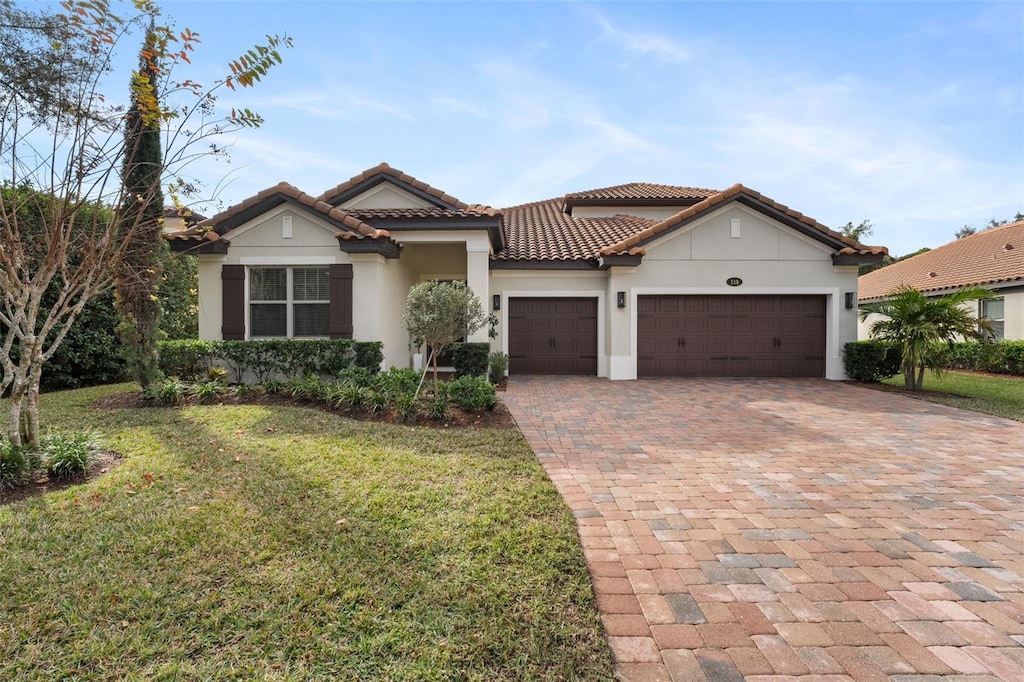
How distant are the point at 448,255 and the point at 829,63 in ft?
32.2

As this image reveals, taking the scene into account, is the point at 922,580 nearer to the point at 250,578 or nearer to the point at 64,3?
the point at 250,578

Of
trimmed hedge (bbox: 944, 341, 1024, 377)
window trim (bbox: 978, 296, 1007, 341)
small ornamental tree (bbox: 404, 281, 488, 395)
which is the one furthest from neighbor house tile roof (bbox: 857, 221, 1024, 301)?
→ small ornamental tree (bbox: 404, 281, 488, 395)

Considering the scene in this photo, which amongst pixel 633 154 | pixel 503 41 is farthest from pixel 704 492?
pixel 633 154

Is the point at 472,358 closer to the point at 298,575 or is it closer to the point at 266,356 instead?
the point at 266,356

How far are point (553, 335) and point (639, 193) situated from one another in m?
9.57

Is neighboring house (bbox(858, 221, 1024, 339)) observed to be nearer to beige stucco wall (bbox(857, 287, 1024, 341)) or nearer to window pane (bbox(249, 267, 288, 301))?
beige stucco wall (bbox(857, 287, 1024, 341))

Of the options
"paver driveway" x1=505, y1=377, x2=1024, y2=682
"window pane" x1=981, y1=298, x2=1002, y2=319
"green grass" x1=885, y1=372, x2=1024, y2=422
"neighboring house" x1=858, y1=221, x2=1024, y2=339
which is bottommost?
"paver driveway" x1=505, y1=377, x2=1024, y2=682

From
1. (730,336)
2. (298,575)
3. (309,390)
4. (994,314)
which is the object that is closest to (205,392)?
(309,390)

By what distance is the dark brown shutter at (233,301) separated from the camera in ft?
34.9

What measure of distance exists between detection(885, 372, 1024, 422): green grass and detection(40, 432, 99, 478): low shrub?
13206 millimetres

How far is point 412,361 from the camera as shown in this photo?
13594mm

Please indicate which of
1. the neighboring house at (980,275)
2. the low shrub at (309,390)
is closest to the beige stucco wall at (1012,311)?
A: the neighboring house at (980,275)

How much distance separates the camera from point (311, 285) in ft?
36.1

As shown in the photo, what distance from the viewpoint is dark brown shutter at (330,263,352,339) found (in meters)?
10.6
